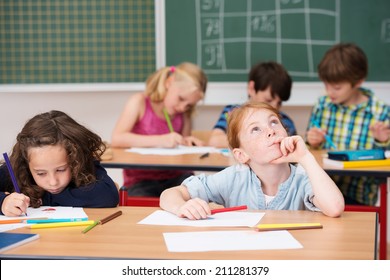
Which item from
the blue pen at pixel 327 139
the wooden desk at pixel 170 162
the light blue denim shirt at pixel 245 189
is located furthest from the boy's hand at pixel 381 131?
the light blue denim shirt at pixel 245 189

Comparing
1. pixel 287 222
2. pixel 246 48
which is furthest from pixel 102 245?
pixel 246 48

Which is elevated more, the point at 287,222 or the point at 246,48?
the point at 246,48

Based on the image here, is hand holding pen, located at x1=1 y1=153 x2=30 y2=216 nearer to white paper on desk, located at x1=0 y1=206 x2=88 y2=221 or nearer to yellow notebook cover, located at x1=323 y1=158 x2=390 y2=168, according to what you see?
white paper on desk, located at x1=0 y1=206 x2=88 y2=221

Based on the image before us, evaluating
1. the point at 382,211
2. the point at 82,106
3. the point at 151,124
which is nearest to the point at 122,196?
the point at 382,211

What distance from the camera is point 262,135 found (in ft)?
6.68

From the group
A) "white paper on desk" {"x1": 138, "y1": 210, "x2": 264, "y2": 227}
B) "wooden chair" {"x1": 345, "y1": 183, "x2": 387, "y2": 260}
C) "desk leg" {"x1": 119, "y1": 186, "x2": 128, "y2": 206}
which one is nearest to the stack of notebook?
"wooden chair" {"x1": 345, "y1": 183, "x2": 387, "y2": 260}

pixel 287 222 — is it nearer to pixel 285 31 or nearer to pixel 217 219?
pixel 217 219

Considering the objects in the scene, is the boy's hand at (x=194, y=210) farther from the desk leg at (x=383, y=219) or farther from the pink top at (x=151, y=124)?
the pink top at (x=151, y=124)

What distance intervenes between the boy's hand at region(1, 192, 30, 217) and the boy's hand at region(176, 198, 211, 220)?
1.36 ft

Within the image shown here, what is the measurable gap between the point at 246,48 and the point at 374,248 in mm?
2974

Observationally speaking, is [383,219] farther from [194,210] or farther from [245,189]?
[194,210]

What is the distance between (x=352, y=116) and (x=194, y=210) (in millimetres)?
1976

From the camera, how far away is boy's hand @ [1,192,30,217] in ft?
6.10

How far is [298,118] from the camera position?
14.7 ft
